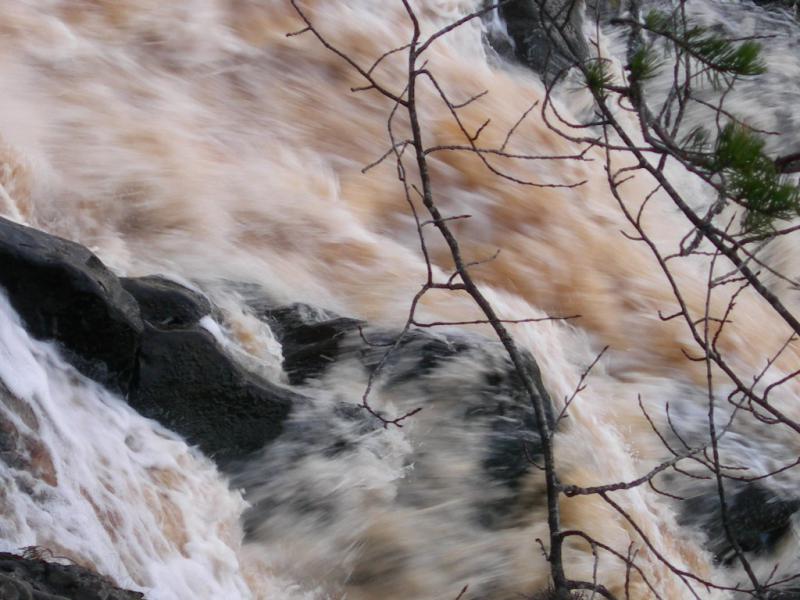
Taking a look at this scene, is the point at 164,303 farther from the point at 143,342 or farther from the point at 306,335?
the point at 306,335

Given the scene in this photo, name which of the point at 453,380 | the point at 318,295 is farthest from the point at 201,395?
the point at 318,295

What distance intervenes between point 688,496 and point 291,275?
161 cm

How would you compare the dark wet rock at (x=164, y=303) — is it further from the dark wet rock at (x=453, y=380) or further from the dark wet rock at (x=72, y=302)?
the dark wet rock at (x=453, y=380)

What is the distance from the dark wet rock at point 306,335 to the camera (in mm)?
3650

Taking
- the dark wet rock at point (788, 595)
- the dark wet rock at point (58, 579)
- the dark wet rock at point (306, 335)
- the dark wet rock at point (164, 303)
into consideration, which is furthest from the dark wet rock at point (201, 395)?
the dark wet rock at point (788, 595)

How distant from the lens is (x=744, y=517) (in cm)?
391

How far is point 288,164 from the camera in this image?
16.7 ft

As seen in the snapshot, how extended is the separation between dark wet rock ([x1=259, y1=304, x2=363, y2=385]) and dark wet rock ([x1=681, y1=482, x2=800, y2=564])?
4.40 ft

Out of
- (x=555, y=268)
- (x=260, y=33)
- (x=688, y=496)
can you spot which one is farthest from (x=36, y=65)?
(x=688, y=496)

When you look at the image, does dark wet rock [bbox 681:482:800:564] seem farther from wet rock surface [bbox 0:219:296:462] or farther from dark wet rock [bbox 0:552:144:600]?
dark wet rock [bbox 0:552:144:600]

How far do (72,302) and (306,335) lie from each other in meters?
0.96

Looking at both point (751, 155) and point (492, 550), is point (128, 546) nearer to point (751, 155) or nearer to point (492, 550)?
point (492, 550)

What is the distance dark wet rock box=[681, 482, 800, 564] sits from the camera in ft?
12.8

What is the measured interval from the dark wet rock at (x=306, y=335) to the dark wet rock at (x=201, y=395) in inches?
11.9
